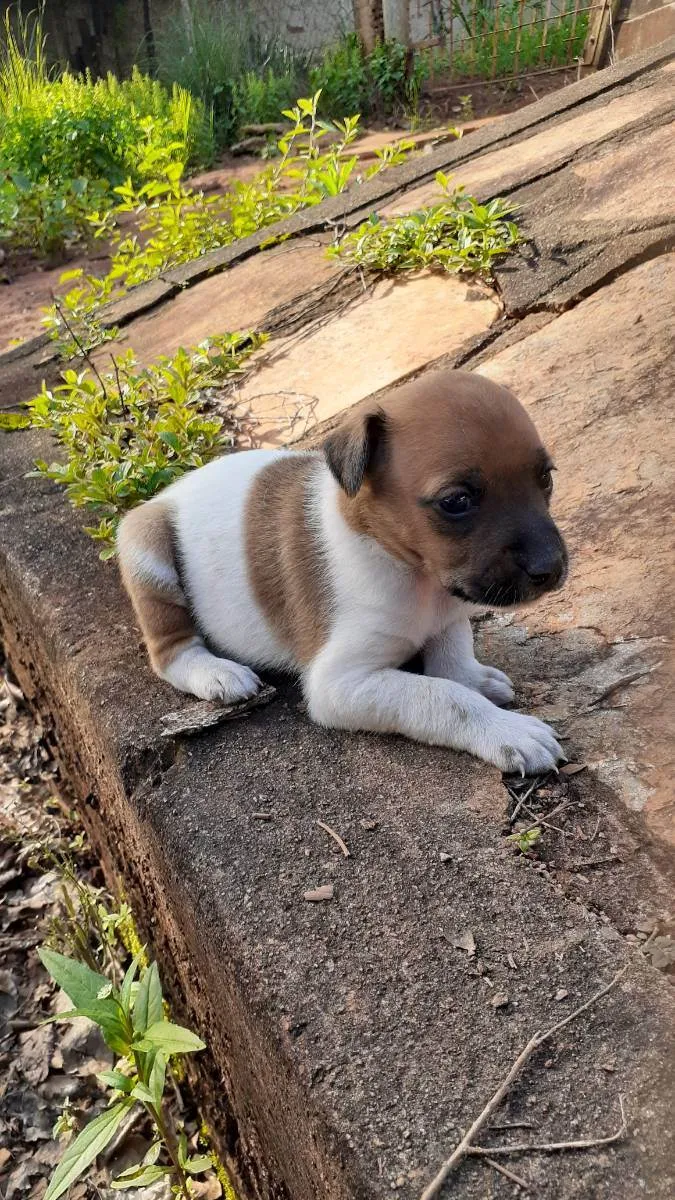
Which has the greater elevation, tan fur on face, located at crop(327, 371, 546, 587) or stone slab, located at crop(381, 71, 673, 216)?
stone slab, located at crop(381, 71, 673, 216)

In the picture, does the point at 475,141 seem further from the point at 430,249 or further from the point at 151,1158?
the point at 151,1158

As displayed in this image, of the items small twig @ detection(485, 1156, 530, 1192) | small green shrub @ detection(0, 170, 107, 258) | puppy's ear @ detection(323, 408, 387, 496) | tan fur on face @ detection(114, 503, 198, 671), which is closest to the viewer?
small twig @ detection(485, 1156, 530, 1192)

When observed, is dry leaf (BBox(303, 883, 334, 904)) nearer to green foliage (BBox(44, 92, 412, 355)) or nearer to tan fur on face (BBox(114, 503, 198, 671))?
tan fur on face (BBox(114, 503, 198, 671))

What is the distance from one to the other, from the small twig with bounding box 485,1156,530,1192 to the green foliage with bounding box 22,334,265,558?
9.64ft

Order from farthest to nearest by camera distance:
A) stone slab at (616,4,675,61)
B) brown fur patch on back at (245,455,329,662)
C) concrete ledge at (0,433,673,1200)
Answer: stone slab at (616,4,675,61) → brown fur patch on back at (245,455,329,662) → concrete ledge at (0,433,673,1200)

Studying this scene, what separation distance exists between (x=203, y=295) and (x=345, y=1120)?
5700mm

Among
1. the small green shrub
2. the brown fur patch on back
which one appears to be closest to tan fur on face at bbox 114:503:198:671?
the brown fur patch on back

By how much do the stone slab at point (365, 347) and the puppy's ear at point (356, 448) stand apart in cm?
183

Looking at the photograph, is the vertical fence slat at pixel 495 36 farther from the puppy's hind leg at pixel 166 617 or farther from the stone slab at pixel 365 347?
the puppy's hind leg at pixel 166 617

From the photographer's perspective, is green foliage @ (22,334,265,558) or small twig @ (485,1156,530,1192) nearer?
small twig @ (485,1156,530,1192)

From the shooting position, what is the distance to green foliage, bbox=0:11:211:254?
11453 millimetres

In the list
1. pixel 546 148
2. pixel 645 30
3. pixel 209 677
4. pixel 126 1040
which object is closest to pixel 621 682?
pixel 209 677

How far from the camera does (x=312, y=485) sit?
134 inches

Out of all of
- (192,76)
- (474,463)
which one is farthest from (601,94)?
(192,76)
